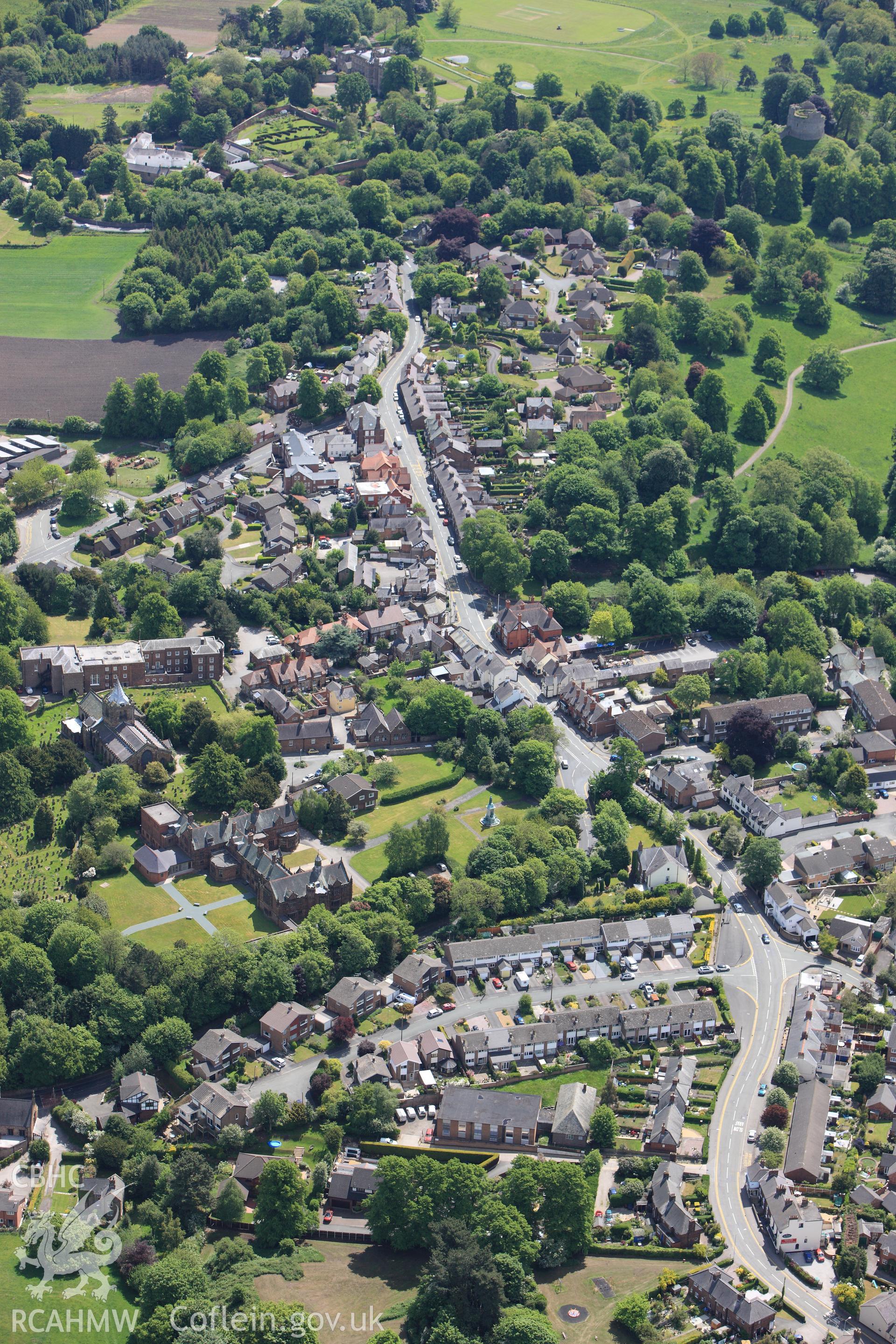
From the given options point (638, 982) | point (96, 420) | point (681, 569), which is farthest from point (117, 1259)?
point (96, 420)

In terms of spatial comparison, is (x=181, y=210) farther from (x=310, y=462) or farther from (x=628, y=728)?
(x=628, y=728)

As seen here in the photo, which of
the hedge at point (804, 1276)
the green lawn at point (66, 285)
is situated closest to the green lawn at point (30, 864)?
the hedge at point (804, 1276)

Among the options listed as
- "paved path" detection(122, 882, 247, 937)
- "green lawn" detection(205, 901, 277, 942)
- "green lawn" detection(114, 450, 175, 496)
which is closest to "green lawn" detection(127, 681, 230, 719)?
"paved path" detection(122, 882, 247, 937)

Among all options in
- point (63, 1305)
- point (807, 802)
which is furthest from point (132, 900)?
point (807, 802)

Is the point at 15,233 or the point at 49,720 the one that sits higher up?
the point at 15,233

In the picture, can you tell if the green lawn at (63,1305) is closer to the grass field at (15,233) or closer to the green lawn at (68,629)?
the green lawn at (68,629)

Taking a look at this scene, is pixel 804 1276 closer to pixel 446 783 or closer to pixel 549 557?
pixel 446 783
